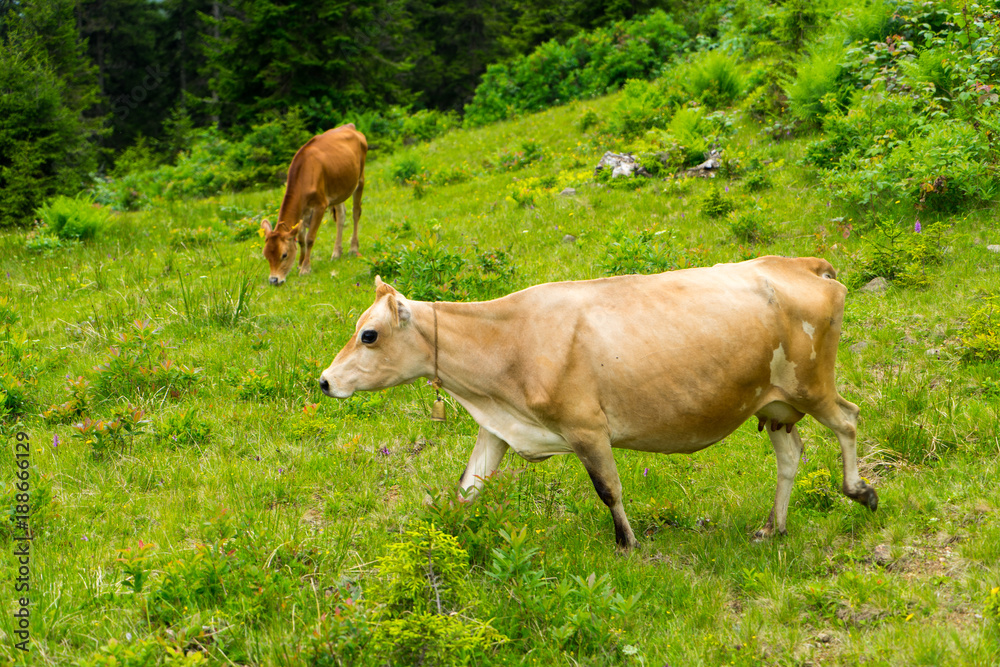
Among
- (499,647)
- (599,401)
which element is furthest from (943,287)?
(499,647)

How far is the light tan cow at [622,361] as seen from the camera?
5.29m

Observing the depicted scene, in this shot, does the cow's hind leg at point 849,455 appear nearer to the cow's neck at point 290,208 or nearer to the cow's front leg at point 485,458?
the cow's front leg at point 485,458

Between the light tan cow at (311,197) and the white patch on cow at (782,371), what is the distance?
26.3ft

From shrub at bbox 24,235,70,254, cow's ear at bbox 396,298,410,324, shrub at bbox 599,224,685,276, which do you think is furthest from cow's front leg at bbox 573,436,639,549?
shrub at bbox 24,235,70,254

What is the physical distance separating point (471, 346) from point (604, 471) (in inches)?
49.5

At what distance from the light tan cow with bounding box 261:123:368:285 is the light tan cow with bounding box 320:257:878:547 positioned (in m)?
6.63

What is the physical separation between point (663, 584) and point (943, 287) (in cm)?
524

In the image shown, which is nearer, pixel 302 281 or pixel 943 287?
pixel 943 287

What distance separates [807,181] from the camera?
1180 cm

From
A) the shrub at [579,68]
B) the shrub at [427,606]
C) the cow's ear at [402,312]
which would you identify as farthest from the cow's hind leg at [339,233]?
the shrub at [579,68]

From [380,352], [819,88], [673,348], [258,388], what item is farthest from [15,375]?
[819,88]

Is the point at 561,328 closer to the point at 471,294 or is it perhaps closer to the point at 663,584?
the point at 663,584

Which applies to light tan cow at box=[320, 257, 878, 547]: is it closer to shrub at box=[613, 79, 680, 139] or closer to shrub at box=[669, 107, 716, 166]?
shrub at box=[669, 107, 716, 166]

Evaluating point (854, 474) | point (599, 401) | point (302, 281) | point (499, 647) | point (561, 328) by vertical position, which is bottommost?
point (302, 281)
